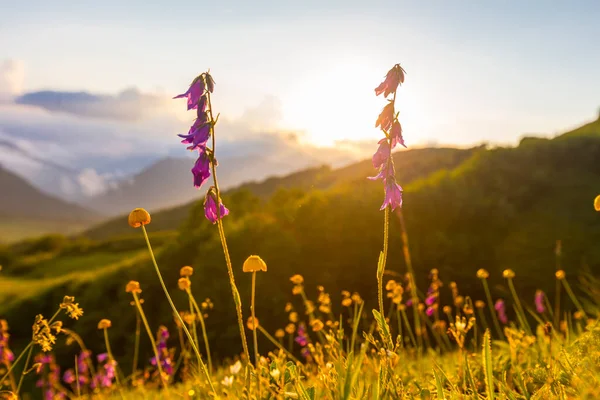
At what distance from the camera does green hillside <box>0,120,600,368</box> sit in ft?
30.7

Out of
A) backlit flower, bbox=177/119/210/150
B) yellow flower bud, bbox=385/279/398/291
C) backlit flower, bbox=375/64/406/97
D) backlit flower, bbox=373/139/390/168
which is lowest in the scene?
yellow flower bud, bbox=385/279/398/291

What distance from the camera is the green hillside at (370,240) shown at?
9344mm

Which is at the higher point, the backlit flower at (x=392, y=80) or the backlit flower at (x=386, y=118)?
the backlit flower at (x=392, y=80)

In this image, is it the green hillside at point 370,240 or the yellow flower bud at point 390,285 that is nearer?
the yellow flower bud at point 390,285

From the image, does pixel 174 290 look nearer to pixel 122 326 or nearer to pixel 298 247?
pixel 122 326

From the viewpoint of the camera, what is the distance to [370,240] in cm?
977

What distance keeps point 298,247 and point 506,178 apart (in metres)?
5.61

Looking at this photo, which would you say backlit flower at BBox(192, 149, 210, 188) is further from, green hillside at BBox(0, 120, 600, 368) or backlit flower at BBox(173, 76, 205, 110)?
green hillside at BBox(0, 120, 600, 368)

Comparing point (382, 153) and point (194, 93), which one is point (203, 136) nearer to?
point (194, 93)

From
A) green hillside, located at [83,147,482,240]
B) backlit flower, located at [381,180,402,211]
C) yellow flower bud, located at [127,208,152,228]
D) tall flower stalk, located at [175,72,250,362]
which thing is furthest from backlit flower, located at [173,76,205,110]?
green hillside, located at [83,147,482,240]

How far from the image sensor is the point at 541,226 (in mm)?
10547

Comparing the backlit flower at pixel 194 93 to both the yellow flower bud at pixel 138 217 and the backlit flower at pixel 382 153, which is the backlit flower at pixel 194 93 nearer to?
the yellow flower bud at pixel 138 217

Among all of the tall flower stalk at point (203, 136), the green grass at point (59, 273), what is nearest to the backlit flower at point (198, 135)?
the tall flower stalk at point (203, 136)

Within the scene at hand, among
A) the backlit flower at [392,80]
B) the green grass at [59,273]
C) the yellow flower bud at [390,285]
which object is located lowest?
the green grass at [59,273]
